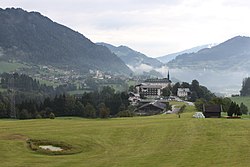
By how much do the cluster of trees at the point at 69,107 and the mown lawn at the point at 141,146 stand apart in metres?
65.1

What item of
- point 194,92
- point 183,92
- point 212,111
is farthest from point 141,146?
point 183,92

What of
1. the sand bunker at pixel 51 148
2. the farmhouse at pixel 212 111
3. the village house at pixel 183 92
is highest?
the village house at pixel 183 92

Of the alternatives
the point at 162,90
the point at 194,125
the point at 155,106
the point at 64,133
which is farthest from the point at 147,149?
the point at 162,90

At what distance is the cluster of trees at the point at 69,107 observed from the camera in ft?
408

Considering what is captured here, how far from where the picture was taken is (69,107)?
136 meters

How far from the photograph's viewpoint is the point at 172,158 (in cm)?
3606

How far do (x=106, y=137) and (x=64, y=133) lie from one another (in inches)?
200

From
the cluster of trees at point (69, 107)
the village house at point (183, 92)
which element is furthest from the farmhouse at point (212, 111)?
the village house at point (183, 92)

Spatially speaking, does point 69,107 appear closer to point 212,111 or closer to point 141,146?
point 212,111

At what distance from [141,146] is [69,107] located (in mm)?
95812

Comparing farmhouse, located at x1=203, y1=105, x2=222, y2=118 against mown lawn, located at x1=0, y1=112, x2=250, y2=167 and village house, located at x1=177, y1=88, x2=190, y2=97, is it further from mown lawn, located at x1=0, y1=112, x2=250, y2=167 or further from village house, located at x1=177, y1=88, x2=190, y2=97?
village house, located at x1=177, y1=88, x2=190, y2=97

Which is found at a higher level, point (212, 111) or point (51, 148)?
point (212, 111)

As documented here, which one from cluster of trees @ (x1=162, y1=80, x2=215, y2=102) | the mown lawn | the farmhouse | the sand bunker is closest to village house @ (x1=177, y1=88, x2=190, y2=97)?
cluster of trees @ (x1=162, y1=80, x2=215, y2=102)

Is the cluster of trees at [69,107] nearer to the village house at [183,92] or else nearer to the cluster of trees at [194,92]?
the cluster of trees at [194,92]
